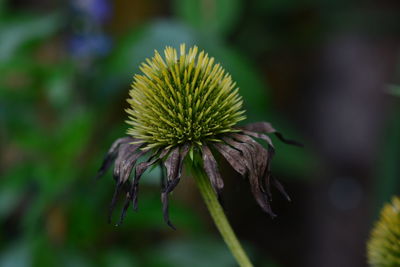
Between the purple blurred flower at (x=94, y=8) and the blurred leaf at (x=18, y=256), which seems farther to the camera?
the purple blurred flower at (x=94, y=8)

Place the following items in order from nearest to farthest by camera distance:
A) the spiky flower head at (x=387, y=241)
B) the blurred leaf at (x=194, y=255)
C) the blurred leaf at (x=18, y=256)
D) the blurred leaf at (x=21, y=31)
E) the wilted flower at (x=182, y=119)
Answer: the wilted flower at (x=182, y=119)
the spiky flower head at (x=387, y=241)
the blurred leaf at (x=18, y=256)
the blurred leaf at (x=194, y=255)
the blurred leaf at (x=21, y=31)

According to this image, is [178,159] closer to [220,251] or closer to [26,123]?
[220,251]

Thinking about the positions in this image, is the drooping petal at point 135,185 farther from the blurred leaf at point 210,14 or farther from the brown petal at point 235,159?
the blurred leaf at point 210,14

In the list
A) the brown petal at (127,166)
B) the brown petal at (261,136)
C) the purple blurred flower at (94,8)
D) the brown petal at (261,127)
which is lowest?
the brown petal at (261,136)

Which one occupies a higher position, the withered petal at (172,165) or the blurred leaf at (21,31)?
the blurred leaf at (21,31)

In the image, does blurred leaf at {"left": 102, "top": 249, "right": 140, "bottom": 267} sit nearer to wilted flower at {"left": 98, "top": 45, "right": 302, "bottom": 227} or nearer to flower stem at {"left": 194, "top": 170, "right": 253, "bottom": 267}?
wilted flower at {"left": 98, "top": 45, "right": 302, "bottom": 227}

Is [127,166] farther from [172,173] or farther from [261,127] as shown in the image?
[261,127]

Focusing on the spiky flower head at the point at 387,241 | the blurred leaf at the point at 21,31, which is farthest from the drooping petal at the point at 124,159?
the blurred leaf at the point at 21,31

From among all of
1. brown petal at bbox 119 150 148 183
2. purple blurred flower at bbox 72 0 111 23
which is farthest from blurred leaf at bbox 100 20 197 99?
brown petal at bbox 119 150 148 183

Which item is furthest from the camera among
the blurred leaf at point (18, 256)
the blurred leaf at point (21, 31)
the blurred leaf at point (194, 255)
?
the blurred leaf at point (21, 31)
